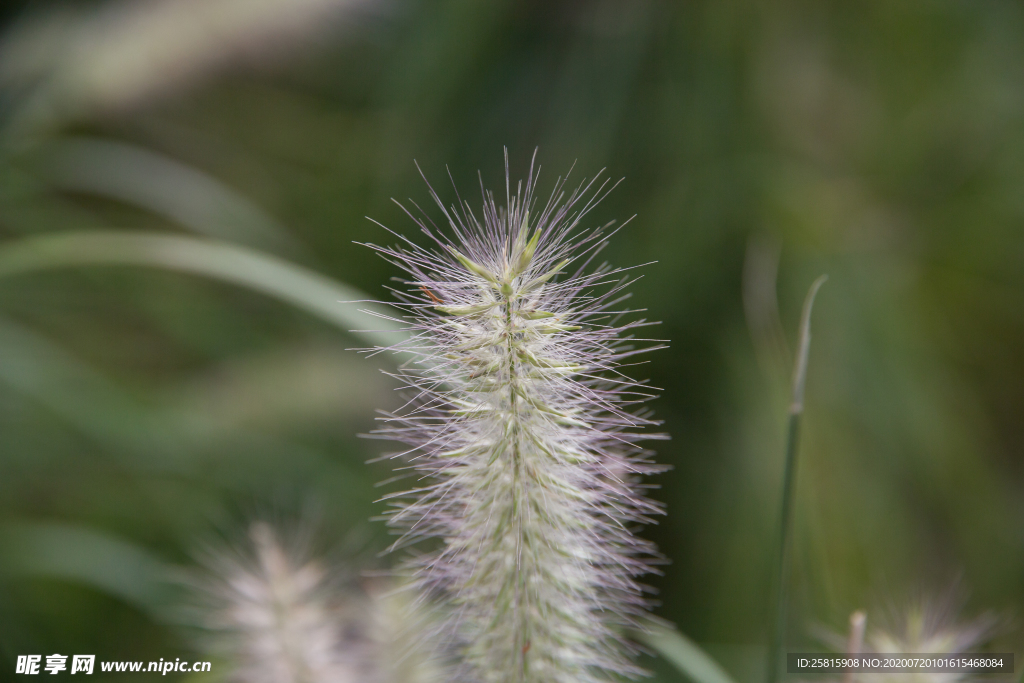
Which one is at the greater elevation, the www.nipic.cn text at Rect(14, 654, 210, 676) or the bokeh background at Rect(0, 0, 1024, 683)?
the bokeh background at Rect(0, 0, 1024, 683)

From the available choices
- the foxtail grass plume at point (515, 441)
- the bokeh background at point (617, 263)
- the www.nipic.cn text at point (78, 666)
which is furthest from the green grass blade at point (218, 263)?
the www.nipic.cn text at point (78, 666)

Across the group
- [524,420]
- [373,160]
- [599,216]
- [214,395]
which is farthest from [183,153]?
[524,420]

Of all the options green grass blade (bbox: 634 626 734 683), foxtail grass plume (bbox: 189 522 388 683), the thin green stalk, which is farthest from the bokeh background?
the thin green stalk

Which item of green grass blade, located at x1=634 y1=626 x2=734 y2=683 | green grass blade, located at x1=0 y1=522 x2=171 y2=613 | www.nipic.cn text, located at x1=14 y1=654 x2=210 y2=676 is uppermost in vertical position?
green grass blade, located at x1=0 y1=522 x2=171 y2=613

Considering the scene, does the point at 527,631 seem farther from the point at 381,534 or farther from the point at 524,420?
the point at 381,534

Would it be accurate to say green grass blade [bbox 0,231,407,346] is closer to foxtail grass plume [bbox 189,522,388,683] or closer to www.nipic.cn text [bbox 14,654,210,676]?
foxtail grass plume [bbox 189,522,388,683]

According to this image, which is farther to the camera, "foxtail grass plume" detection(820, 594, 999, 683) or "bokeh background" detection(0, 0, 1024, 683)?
"bokeh background" detection(0, 0, 1024, 683)

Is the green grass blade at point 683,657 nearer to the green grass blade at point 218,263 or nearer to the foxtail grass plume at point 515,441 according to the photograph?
the foxtail grass plume at point 515,441

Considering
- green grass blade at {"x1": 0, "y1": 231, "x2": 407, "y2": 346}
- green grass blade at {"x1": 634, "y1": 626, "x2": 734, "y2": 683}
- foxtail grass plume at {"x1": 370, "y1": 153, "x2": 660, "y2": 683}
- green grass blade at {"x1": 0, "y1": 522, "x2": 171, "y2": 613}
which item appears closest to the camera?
foxtail grass plume at {"x1": 370, "y1": 153, "x2": 660, "y2": 683}
